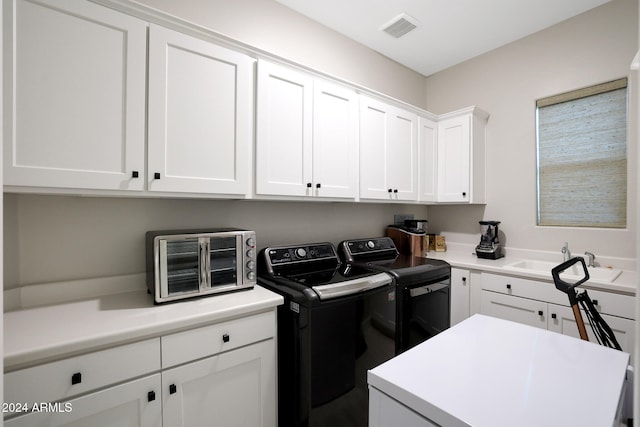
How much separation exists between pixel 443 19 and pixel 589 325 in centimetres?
244

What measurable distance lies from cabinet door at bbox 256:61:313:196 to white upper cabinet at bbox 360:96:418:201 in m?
0.55

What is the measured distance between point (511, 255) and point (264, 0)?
3.02m

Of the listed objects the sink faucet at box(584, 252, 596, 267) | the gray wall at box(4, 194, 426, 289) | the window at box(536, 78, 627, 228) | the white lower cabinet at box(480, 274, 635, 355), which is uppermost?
the window at box(536, 78, 627, 228)

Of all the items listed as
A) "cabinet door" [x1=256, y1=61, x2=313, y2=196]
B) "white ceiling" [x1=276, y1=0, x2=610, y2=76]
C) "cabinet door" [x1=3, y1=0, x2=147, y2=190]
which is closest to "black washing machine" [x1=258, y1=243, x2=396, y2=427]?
"cabinet door" [x1=256, y1=61, x2=313, y2=196]

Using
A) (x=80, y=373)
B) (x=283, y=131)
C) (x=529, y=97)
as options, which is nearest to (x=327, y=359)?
(x=80, y=373)

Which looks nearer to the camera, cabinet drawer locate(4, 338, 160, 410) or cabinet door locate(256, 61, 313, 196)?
cabinet drawer locate(4, 338, 160, 410)

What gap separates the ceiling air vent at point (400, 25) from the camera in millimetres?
2410

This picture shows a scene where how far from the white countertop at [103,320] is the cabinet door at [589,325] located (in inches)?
73.3

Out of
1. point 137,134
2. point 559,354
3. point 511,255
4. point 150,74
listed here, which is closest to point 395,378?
point 559,354

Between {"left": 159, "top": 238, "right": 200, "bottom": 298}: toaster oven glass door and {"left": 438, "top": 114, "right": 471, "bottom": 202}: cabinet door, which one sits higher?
{"left": 438, "top": 114, "right": 471, "bottom": 202}: cabinet door

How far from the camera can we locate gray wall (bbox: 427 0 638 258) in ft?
7.22

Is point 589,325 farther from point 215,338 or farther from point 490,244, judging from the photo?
point 215,338

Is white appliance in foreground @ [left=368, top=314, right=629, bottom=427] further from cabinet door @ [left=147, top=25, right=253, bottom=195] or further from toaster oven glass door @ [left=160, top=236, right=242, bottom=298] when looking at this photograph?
cabinet door @ [left=147, top=25, right=253, bottom=195]

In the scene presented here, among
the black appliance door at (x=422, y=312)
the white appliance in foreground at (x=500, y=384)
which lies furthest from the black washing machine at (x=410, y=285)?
the white appliance in foreground at (x=500, y=384)
